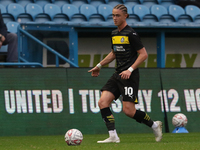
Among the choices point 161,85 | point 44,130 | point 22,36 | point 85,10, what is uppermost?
point 85,10

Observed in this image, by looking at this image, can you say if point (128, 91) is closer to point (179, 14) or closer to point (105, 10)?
point (105, 10)

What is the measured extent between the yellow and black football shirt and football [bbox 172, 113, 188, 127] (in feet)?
11.6

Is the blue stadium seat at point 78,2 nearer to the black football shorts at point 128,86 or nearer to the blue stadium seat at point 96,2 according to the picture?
the blue stadium seat at point 96,2

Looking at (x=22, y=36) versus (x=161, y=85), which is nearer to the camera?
(x=161, y=85)

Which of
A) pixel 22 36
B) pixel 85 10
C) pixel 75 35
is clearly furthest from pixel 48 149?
pixel 85 10

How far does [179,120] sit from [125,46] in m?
3.73

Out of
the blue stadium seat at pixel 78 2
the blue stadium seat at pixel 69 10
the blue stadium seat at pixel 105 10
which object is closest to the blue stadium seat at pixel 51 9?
the blue stadium seat at pixel 69 10

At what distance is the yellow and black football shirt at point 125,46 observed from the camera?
19.3ft

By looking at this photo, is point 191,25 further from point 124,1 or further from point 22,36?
point 22,36

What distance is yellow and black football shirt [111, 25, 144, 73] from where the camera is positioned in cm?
589

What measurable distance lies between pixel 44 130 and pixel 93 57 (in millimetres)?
4966

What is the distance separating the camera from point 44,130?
9086 millimetres

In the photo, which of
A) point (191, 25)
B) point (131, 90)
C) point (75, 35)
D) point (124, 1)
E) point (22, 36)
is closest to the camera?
point (131, 90)

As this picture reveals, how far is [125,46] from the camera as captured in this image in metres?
5.96
